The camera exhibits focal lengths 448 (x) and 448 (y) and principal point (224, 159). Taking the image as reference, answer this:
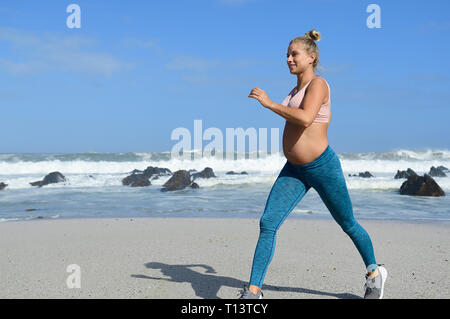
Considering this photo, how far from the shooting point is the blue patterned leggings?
129 inches

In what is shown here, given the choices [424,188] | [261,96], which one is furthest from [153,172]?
[261,96]

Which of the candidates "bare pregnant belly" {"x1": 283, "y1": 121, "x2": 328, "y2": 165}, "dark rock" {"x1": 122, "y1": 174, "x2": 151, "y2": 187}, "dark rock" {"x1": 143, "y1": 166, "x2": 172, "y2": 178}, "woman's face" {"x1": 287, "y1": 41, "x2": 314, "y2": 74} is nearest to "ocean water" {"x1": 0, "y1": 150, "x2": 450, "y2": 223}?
"dark rock" {"x1": 122, "y1": 174, "x2": 151, "y2": 187}

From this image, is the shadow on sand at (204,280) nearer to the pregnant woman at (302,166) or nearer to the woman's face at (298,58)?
the pregnant woman at (302,166)

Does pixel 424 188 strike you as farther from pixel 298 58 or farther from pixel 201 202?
pixel 298 58

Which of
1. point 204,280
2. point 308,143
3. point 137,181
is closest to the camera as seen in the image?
point 308,143

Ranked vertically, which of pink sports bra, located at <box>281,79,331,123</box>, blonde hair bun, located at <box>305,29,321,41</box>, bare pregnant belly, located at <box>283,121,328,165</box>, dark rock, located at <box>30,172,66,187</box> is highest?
blonde hair bun, located at <box>305,29,321,41</box>

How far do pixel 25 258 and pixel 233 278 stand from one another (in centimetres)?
243

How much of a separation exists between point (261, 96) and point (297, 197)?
886 mm

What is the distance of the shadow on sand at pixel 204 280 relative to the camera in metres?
3.81

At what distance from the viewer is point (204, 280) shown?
423cm

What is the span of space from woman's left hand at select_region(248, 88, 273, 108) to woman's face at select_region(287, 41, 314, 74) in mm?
435

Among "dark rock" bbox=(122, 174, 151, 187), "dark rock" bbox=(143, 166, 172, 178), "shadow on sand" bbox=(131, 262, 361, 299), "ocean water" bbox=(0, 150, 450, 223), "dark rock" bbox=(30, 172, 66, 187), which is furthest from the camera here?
"dark rock" bbox=(143, 166, 172, 178)

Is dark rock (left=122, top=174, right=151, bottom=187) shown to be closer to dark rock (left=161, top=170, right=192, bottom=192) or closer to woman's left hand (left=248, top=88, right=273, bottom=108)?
dark rock (left=161, top=170, right=192, bottom=192)
